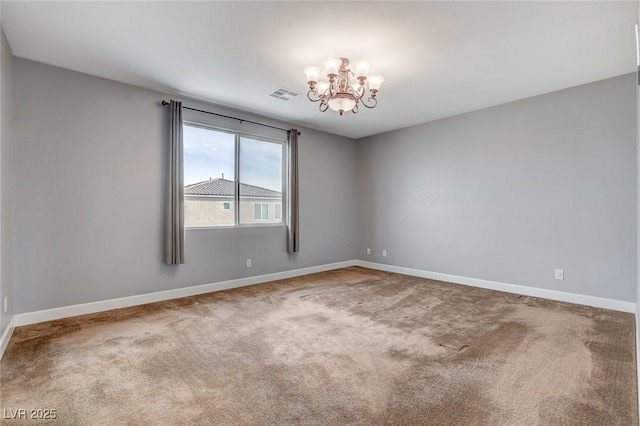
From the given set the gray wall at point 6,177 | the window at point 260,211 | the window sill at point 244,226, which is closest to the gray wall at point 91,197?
the window sill at point 244,226

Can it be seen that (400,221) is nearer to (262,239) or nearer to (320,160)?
(320,160)

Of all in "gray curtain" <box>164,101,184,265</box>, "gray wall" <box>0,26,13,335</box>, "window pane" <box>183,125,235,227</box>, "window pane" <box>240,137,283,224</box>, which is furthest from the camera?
"window pane" <box>240,137,283,224</box>

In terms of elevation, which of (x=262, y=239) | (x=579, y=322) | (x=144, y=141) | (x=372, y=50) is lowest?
(x=579, y=322)

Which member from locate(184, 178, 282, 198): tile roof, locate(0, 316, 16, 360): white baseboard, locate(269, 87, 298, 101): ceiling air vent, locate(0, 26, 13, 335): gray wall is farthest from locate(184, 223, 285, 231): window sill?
locate(269, 87, 298, 101): ceiling air vent

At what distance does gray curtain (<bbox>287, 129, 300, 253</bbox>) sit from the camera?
5.60 meters

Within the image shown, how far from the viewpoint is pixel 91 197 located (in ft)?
12.0

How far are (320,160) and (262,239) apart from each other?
2.04 metres

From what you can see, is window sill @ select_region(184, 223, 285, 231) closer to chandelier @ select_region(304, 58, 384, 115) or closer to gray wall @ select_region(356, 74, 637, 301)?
gray wall @ select_region(356, 74, 637, 301)

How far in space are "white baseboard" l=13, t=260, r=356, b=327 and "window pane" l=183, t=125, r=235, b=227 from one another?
0.95 meters

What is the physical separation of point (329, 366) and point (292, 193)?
365cm

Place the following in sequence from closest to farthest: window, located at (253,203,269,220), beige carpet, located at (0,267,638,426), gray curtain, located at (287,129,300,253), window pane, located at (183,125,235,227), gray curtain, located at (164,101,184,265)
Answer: beige carpet, located at (0,267,638,426) → gray curtain, located at (164,101,184,265) → window pane, located at (183,125,235,227) → window, located at (253,203,269,220) → gray curtain, located at (287,129,300,253)

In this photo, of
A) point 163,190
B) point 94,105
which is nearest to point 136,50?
point 94,105

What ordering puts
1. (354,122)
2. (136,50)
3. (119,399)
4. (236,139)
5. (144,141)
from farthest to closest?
(354,122) → (236,139) → (144,141) → (136,50) → (119,399)

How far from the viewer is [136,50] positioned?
309cm
